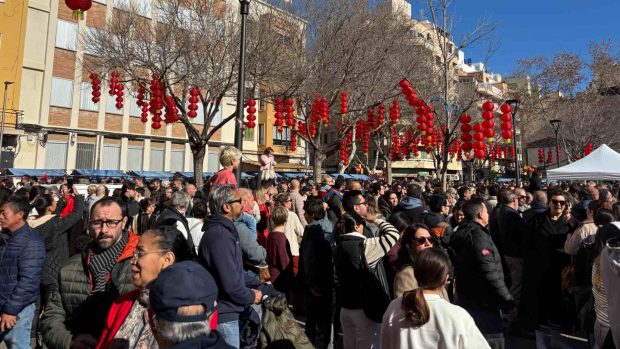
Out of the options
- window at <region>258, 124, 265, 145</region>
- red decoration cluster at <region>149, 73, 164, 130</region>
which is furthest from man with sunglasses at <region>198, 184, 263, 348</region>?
window at <region>258, 124, 265, 145</region>

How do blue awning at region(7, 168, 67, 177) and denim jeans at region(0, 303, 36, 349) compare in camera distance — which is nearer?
denim jeans at region(0, 303, 36, 349)

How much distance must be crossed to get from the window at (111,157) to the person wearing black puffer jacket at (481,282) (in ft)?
88.5

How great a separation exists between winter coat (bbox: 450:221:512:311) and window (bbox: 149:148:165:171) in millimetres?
27702

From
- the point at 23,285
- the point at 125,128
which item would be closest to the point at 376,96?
the point at 23,285

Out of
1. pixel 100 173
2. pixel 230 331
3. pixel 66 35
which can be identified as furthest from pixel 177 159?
pixel 230 331

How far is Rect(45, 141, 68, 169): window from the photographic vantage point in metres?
23.7

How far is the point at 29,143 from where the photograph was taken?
74.6ft

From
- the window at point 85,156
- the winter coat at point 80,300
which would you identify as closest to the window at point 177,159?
the window at point 85,156

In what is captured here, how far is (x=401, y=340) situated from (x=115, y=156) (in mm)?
28174

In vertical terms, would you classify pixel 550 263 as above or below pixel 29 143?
below

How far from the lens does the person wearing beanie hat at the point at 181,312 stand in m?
1.49

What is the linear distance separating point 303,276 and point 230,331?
204 cm

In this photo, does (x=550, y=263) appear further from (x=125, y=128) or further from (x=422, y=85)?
(x=125, y=128)

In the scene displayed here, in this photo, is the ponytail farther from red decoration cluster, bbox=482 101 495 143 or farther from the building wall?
the building wall
